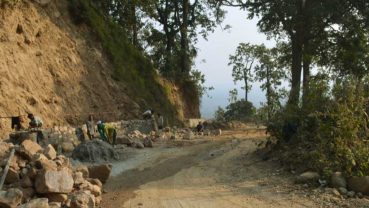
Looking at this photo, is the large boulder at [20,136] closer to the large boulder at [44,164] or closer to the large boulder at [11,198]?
the large boulder at [44,164]

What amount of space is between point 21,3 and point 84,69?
4.31m

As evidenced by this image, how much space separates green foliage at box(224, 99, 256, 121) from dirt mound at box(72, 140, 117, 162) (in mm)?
31876

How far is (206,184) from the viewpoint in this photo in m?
7.33

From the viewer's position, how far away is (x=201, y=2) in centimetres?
2980

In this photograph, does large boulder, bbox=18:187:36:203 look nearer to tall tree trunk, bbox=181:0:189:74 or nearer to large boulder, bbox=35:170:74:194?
large boulder, bbox=35:170:74:194

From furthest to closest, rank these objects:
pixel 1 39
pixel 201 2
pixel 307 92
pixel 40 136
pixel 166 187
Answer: pixel 201 2, pixel 1 39, pixel 40 136, pixel 307 92, pixel 166 187

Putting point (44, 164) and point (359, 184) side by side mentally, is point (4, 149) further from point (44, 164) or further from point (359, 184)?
point (359, 184)

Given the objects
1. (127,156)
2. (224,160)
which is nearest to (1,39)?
(127,156)

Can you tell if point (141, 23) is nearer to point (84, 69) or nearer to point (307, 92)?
point (84, 69)

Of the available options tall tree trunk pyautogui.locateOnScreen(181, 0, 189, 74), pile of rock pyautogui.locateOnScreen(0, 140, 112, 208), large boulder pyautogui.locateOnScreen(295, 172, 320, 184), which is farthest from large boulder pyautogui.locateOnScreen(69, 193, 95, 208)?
tall tree trunk pyautogui.locateOnScreen(181, 0, 189, 74)

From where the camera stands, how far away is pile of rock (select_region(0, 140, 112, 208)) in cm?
486

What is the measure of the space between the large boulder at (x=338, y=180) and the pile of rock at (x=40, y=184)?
181 inches

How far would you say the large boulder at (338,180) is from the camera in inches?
249

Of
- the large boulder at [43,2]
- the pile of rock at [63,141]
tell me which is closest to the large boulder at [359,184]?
the pile of rock at [63,141]
